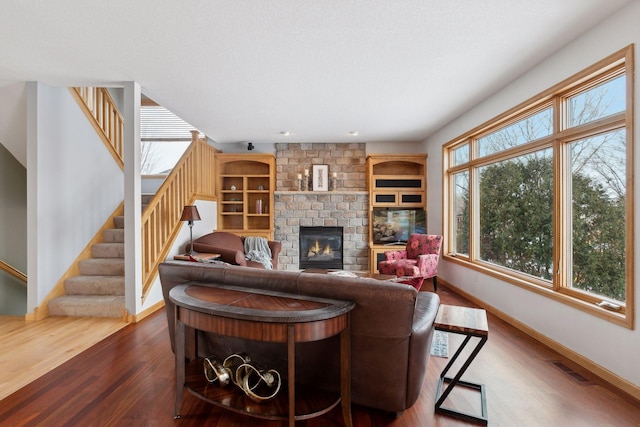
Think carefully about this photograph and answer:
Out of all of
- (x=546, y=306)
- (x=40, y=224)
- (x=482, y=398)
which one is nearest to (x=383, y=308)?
(x=482, y=398)

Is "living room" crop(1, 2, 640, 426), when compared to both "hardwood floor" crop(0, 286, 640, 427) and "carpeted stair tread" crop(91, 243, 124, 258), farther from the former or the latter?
"carpeted stair tread" crop(91, 243, 124, 258)

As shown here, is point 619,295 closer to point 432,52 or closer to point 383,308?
point 383,308

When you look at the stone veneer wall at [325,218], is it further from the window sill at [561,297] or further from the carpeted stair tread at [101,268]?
the carpeted stair tread at [101,268]

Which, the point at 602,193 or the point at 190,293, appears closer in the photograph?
the point at 190,293

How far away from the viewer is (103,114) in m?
4.75

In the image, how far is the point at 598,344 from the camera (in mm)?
2348

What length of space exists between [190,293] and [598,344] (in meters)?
2.89

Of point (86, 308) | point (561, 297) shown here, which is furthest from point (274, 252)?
point (561, 297)

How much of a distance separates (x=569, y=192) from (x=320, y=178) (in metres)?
4.29

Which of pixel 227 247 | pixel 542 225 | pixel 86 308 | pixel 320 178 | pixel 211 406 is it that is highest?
pixel 320 178

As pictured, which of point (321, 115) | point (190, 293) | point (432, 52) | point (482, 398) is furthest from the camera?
point (321, 115)

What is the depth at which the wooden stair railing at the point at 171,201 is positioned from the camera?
3.91 meters

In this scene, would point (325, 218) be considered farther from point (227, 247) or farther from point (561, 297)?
point (561, 297)

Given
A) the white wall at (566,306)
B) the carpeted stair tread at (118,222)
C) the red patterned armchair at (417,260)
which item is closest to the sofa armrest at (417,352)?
the white wall at (566,306)
